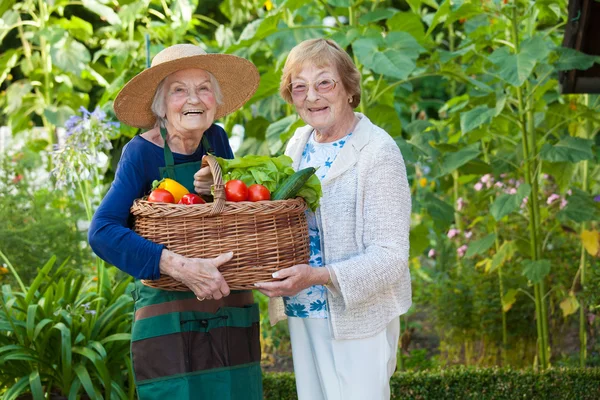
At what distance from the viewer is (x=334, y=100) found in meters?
2.46

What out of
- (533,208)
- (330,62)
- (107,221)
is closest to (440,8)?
→ (533,208)

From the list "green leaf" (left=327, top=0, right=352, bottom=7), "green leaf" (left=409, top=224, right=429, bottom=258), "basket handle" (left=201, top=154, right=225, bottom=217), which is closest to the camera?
"basket handle" (left=201, top=154, right=225, bottom=217)

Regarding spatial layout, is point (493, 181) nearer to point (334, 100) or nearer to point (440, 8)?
point (440, 8)

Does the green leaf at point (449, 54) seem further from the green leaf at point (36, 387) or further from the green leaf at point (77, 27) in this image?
the green leaf at point (77, 27)

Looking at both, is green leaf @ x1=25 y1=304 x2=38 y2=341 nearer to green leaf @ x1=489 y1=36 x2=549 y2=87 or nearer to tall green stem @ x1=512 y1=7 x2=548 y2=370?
green leaf @ x1=489 y1=36 x2=549 y2=87

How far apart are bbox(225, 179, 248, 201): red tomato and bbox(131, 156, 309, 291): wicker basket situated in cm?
4

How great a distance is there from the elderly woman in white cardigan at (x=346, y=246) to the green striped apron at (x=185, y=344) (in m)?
0.18

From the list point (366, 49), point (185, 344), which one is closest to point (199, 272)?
point (185, 344)

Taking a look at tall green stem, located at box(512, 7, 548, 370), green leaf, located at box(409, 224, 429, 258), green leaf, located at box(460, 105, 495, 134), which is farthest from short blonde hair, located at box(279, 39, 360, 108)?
green leaf, located at box(409, 224, 429, 258)

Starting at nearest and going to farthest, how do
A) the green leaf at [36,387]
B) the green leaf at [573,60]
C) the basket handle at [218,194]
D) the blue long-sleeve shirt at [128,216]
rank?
the basket handle at [218,194], the blue long-sleeve shirt at [128,216], the green leaf at [36,387], the green leaf at [573,60]

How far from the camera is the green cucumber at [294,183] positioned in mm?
2201

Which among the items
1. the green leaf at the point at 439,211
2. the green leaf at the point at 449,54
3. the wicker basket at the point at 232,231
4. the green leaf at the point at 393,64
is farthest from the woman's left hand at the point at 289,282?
the green leaf at the point at 439,211

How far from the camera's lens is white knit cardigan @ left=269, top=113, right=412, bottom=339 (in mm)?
2326

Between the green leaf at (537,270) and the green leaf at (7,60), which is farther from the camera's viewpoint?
the green leaf at (7,60)
